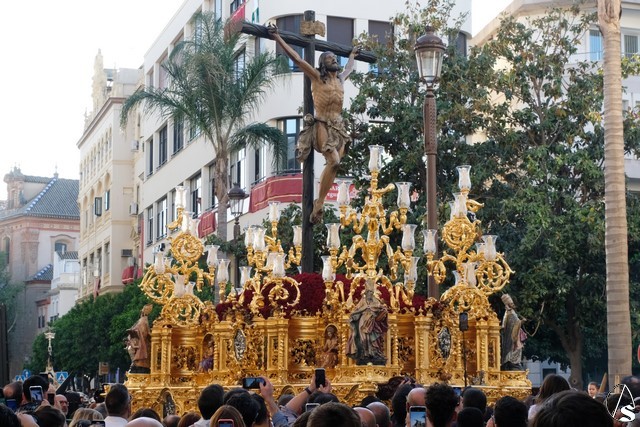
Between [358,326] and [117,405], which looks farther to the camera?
[358,326]

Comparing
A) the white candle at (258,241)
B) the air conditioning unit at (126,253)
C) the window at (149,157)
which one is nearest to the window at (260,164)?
the window at (149,157)

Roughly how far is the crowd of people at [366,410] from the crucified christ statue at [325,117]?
7.32 metres

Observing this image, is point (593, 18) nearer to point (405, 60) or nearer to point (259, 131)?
point (405, 60)

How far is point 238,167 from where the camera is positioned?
160 feet

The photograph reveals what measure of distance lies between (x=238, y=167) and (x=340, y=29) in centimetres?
680

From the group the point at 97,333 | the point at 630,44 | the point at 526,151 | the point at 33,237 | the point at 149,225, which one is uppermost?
the point at 630,44

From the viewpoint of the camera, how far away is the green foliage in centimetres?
5019

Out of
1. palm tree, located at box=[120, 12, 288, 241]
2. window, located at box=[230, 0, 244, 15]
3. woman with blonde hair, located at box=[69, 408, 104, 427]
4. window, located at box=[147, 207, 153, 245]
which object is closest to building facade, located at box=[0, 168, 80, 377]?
window, located at box=[147, 207, 153, 245]

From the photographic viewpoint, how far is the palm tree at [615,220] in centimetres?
1952

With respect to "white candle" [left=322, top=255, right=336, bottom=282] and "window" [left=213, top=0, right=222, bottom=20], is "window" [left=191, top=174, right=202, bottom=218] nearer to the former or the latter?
"window" [left=213, top=0, right=222, bottom=20]

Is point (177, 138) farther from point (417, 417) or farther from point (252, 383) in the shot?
point (417, 417)

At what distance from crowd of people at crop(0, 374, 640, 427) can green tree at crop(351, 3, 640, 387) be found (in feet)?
55.9

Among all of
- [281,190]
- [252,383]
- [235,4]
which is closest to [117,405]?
[252,383]

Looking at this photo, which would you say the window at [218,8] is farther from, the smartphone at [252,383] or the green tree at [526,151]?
the smartphone at [252,383]
